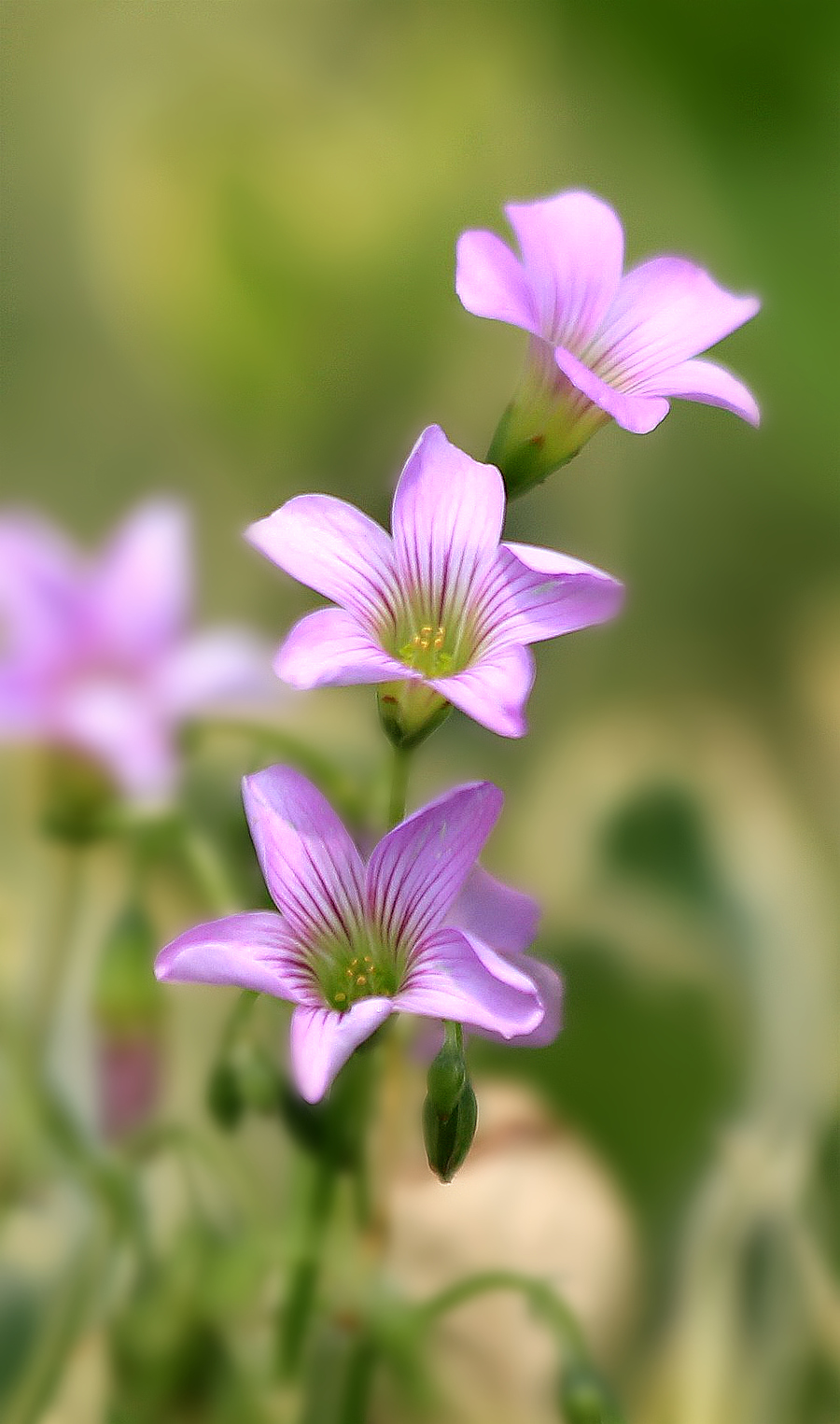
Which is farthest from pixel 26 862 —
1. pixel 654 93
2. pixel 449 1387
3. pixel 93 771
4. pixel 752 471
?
pixel 654 93

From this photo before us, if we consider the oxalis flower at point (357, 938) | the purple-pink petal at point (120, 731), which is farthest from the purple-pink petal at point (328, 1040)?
the purple-pink petal at point (120, 731)

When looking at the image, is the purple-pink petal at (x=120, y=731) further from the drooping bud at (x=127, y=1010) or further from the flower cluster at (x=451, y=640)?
the flower cluster at (x=451, y=640)

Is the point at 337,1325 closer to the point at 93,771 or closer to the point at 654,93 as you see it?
the point at 93,771

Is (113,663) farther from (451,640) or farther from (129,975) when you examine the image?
(451,640)

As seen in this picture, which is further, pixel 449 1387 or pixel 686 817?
pixel 686 817

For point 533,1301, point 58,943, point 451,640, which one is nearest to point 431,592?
point 451,640

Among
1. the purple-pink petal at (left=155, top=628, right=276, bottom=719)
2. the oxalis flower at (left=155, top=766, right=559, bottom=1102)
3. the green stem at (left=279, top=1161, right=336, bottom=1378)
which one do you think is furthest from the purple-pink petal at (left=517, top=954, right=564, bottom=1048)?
the purple-pink petal at (left=155, top=628, right=276, bottom=719)

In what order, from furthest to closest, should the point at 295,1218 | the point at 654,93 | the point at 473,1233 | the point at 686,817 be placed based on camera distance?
1. the point at 654,93
2. the point at 686,817
3. the point at 473,1233
4. the point at 295,1218
